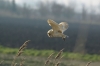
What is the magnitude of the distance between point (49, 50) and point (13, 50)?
1.73 meters

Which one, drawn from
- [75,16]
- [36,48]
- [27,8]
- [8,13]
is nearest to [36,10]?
[27,8]

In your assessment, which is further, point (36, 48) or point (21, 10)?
point (21, 10)

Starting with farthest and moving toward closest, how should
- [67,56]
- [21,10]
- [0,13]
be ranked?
[21,10], [0,13], [67,56]

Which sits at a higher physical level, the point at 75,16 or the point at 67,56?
the point at 75,16

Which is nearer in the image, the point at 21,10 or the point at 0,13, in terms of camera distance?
the point at 0,13

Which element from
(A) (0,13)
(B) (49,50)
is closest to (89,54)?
(B) (49,50)

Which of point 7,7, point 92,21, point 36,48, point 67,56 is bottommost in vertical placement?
point 67,56

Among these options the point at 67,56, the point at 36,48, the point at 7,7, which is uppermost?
the point at 7,7

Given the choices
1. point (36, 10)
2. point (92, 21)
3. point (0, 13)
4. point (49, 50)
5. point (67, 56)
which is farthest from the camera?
point (36, 10)

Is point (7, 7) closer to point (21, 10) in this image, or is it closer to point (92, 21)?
point (21, 10)

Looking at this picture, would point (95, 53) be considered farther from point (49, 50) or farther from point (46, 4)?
point (46, 4)

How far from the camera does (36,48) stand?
13.6m

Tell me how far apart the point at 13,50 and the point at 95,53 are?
12.1ft

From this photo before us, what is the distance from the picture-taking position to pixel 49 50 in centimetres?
1338
